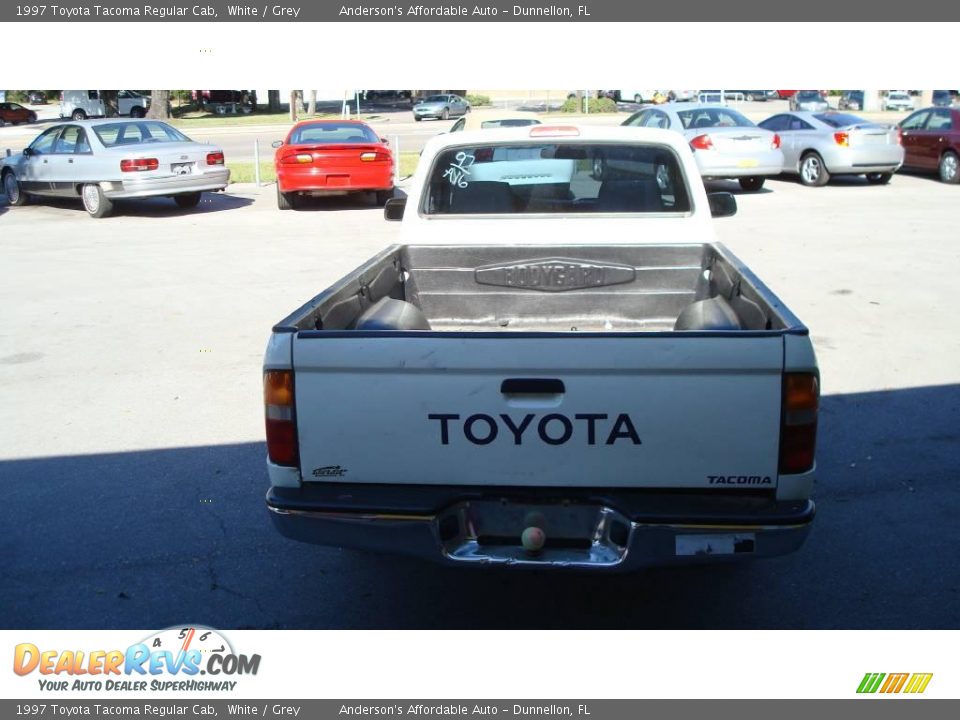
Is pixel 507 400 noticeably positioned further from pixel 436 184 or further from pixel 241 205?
pixel 241 205

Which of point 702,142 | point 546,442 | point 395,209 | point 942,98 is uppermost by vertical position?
point 942,98

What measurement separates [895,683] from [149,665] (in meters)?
2.92

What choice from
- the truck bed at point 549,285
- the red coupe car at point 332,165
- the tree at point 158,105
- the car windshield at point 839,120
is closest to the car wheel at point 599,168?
the truck bed at point 549,285

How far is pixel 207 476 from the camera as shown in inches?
230

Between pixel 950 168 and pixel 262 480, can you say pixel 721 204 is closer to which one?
pixel 262 480

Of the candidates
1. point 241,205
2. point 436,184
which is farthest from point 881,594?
point 241,205

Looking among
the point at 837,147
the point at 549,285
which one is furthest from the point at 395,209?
A: the point at 837,147

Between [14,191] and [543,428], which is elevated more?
[543,428]

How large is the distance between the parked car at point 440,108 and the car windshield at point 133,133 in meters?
34.5

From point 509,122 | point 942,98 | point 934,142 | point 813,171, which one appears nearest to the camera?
point 509,122


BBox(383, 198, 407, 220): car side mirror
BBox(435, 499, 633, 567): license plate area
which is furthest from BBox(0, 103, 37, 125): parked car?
BBox(435, 499, 633, 567): license plate area

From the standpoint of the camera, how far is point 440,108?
50781 millimetres

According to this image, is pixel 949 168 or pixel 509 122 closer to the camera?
pixel 509 122

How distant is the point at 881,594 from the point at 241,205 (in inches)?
626
